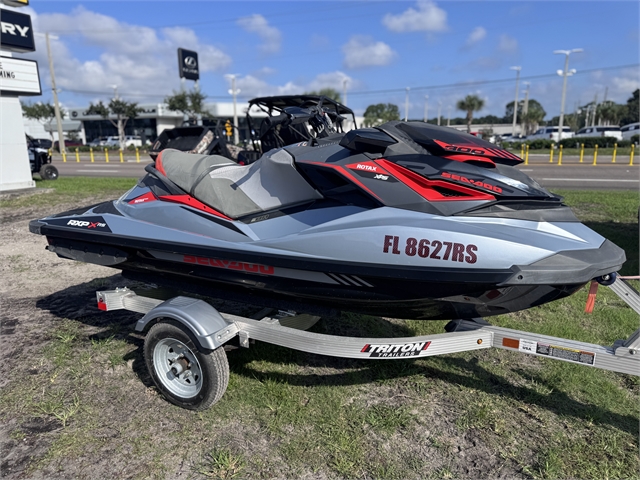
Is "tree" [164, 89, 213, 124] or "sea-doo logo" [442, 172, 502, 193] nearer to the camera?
"sea-doo logo" [442, 172, 502, 193]

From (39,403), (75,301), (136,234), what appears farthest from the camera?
(75,301)

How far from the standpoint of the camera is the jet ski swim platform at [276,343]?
2.52 meters

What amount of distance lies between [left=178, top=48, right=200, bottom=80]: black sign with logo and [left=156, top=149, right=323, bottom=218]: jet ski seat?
34681mm

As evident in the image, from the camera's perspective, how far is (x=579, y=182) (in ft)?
43.3

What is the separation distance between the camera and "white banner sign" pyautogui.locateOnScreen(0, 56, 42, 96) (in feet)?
41.1

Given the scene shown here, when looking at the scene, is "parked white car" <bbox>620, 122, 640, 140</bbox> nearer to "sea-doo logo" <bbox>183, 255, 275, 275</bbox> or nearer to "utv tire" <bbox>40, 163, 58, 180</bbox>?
"utv tire" <bbox>40, 163, 58, 180</bbox>

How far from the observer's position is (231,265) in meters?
2.93

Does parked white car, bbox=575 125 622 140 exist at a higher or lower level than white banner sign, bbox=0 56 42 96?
lower

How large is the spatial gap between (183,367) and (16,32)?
1457 centimetres

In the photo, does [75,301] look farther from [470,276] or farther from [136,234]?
[470,276]

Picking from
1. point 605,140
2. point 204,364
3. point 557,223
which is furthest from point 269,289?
point 605,140

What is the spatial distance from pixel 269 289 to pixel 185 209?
0.85 metres

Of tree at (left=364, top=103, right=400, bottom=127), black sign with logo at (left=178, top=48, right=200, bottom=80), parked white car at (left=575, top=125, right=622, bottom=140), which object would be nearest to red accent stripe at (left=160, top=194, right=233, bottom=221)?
parked white car at (left=575, top=125, right=622, bottom=140)

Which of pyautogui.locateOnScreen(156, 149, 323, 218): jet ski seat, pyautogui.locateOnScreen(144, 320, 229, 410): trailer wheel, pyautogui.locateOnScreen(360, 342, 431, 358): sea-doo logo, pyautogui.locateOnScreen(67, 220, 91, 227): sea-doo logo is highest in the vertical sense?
pyautogui.locateOnScreen(156, 149, 323, 218): jet ski seat
